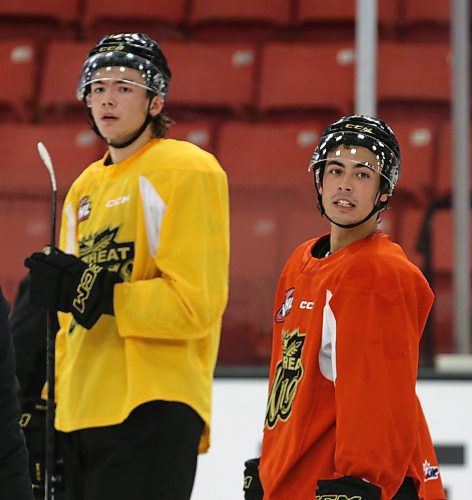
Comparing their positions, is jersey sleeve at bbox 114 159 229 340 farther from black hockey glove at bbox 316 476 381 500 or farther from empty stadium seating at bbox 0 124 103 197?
empty stadium seating at bbox 0 124 103 197

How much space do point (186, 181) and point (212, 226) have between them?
0.30ft

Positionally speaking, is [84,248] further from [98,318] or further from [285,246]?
[285,246]

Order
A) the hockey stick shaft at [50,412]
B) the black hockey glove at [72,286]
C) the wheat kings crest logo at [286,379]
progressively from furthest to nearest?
the hockey stick shaft at [50,412], the black hockey glove at [72,286], the wheat kings crest logo at [286,379]

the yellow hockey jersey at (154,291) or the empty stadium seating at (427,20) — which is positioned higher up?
the empty stadium seating at (427,20)

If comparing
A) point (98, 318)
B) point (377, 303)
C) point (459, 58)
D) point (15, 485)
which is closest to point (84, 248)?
point (98, 318)

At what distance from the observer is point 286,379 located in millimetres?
1877

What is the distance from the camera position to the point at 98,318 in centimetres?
216

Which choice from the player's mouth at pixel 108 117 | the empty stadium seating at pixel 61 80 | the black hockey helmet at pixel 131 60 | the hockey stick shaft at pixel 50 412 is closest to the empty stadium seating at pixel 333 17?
the empty stadium seating at pixel 61 80

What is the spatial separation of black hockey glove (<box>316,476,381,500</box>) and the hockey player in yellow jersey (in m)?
0.52

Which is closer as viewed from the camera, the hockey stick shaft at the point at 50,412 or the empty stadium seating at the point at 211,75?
the hockey stick shaft at the point at 50,412

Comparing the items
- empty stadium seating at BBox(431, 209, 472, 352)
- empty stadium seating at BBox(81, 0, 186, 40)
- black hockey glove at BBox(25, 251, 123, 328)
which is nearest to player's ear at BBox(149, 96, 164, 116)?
black hockey glove at BBox(25, 251, 123, 328)

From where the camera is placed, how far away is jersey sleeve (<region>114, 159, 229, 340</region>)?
214 cm

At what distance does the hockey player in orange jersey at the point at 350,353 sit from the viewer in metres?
1.73

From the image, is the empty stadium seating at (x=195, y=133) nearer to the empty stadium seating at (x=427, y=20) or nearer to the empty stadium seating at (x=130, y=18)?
the empty stadium seating at (x=130, y=18)
